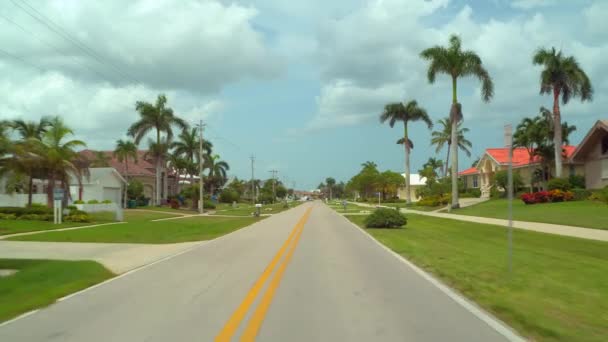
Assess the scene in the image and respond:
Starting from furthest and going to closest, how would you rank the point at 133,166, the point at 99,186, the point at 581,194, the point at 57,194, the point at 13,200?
the point at 133,166 < the point at 99,186 < the point at 13,200 < the point at 581,194 < the point at 57,194

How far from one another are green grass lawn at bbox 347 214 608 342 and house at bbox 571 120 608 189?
2234 centimetres

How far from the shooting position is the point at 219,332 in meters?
6.76

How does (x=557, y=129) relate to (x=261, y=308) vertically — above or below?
above

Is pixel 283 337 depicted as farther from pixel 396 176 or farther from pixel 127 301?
pixel 396 176

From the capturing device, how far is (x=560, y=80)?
4172 centimetres

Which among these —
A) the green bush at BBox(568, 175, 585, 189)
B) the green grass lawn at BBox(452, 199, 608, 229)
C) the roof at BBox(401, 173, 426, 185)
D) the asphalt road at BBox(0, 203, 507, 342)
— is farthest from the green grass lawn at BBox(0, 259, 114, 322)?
the roof at BBox(401, 173, 426, 185)

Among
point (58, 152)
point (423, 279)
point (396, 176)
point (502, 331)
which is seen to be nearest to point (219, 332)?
point (502, 331)

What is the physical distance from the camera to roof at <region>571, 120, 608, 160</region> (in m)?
37.5

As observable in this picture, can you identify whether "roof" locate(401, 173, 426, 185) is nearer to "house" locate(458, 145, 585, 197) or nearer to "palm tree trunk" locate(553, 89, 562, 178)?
"house" locate(458, 145, 585, 197)

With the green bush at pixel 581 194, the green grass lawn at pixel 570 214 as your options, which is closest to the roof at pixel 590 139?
the green bush at pixel 581 194

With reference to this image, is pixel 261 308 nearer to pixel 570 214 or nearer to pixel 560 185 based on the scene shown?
pixel 570 214

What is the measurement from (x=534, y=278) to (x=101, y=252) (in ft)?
42.1

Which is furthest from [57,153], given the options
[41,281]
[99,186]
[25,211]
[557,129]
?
[557,129]

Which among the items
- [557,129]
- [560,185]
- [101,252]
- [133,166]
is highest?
[557,129]
